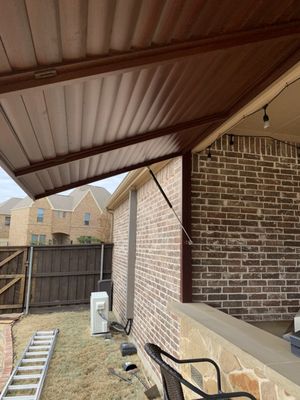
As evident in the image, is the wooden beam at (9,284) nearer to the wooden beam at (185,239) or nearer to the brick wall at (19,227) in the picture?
the wooden beam at (185,239)

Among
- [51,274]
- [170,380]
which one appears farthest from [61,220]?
[170,380]

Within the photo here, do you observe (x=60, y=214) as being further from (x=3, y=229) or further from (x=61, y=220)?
(x=3, y=229)

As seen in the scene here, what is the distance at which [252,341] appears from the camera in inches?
79.0

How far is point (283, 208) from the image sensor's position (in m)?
3.53

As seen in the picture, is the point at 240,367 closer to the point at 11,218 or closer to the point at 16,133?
the point at 16,133

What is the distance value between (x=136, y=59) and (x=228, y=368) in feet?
7.10

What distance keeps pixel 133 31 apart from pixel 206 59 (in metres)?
0.54

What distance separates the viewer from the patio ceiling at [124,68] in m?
1.26

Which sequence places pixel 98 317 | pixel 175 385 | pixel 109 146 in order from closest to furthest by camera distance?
pixel 175 385, pixel 109 146, pixel 98 317

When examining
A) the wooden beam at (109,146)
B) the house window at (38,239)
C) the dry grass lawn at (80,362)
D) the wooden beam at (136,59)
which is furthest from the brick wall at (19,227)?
the wooden beam at (136,59)

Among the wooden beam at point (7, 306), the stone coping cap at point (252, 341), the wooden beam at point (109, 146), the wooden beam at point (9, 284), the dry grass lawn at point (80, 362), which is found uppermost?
the wooden beam at point (109, 146)

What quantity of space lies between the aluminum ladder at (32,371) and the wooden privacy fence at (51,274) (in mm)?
2537

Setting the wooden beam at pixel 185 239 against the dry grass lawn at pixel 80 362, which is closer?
the wooden beam at pixel 185 239

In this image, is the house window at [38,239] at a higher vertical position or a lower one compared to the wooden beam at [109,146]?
lower
